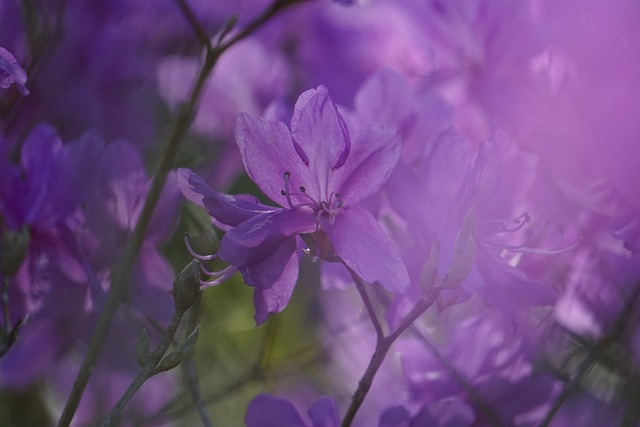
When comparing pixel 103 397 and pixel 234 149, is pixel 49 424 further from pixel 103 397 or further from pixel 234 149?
pixel 234 149

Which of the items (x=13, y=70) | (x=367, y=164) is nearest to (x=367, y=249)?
(x=367, y=164)

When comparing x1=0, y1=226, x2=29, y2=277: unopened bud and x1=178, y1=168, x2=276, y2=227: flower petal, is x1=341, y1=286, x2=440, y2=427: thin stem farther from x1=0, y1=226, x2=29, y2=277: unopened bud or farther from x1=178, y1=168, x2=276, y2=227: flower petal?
x1=0, y1=226, x2=29, y2=277: unopened bud

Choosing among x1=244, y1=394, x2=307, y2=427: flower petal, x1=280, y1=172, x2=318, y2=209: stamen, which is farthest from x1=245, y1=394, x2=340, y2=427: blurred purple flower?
x1=280, y1=172, x2=318, y2=209: stamen

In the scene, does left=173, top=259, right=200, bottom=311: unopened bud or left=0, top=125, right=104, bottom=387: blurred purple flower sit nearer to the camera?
left=173, top=259, right=200, bottom=311: unopened bud

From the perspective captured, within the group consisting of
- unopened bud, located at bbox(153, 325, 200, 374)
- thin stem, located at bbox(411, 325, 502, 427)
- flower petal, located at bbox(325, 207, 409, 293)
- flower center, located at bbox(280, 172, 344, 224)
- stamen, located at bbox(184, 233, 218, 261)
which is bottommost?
thin stem, located at bbox(411, 325, 502, 427)

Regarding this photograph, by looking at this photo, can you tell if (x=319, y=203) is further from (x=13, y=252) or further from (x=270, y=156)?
(x=13, y=252)

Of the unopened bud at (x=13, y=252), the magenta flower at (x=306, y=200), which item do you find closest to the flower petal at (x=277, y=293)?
the magenta flower at (x=306, y=200)
